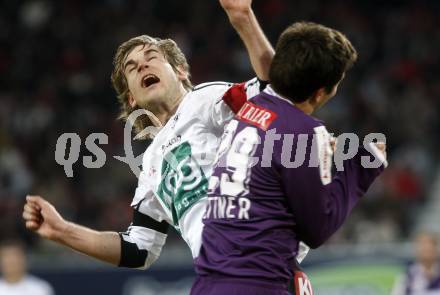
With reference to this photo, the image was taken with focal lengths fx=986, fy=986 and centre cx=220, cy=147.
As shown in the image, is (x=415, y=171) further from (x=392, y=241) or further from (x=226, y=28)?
(x=226, y=28)

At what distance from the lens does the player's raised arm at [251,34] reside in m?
3.81

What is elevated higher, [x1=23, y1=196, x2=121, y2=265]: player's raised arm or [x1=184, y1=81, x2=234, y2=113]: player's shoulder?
[x1=184, y1=81, x2=234, y2=113]: player's shoulder

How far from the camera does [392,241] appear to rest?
37.4 feet

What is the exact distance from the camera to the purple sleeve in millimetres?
3479

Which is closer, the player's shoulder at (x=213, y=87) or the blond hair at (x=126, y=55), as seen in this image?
the player's shoulder at (x=213, y=87)

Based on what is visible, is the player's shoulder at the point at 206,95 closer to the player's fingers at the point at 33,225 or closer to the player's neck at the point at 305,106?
the player's neck at the point at 305,106

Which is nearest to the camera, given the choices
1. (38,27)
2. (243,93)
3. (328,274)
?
(243,93)

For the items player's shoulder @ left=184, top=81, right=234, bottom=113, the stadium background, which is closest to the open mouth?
player's shoulder @ left=184, top=81, right=234, bottom=113

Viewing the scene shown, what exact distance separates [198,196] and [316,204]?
75 cm

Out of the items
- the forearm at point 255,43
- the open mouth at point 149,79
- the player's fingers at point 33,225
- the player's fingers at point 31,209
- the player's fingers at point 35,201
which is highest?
the forearm at point 255,43

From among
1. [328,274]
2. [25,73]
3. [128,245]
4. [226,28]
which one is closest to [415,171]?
[328,274]

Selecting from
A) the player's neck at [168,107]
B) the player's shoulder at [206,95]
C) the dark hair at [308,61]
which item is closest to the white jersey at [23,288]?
the player's neck at [168,107]

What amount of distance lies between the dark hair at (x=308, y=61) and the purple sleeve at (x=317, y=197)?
0.22 metres

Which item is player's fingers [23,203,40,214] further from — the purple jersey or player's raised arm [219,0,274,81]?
player's raised arm [219,0,274,81]
